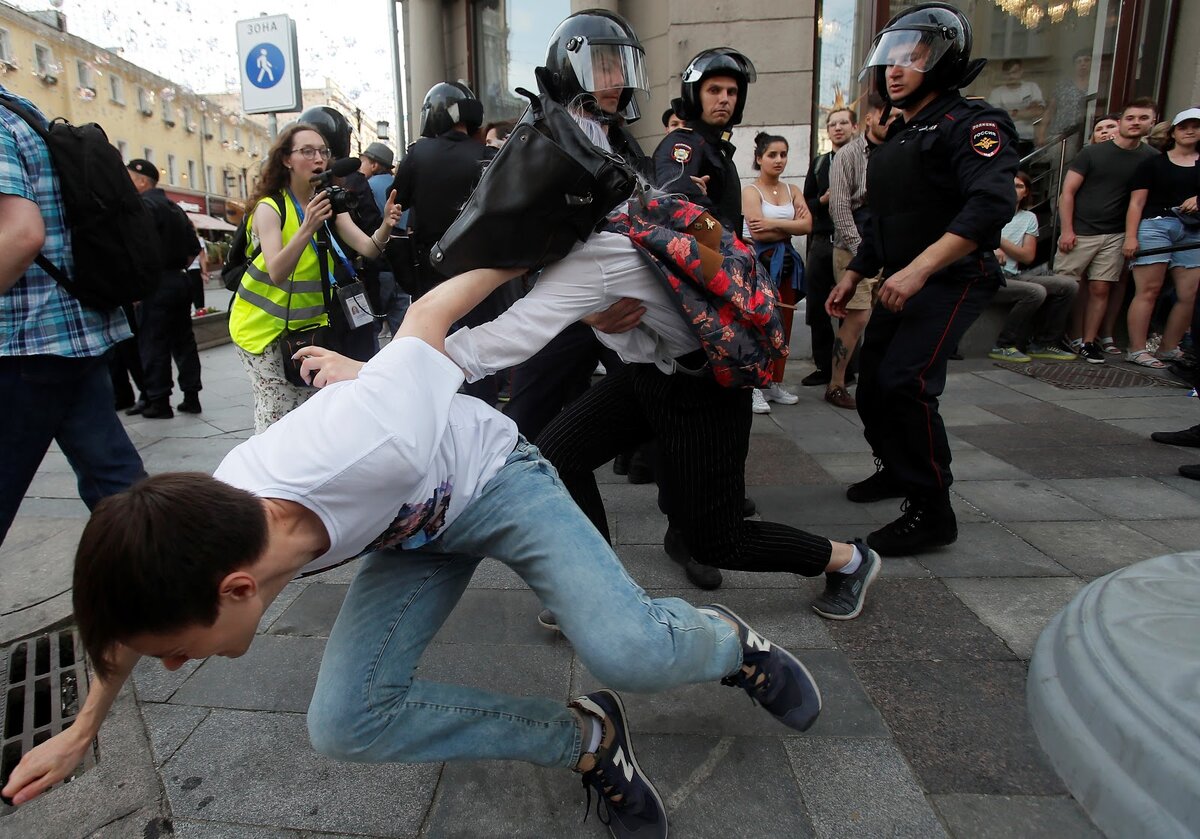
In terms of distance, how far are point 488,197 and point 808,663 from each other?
162 cm

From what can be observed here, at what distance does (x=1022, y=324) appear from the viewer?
714 cm

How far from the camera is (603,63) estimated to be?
214 centimetres

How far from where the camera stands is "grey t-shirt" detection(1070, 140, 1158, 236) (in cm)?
646

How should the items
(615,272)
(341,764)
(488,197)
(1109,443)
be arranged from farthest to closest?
(1109,443), (341,764), (615,272), (488,197)

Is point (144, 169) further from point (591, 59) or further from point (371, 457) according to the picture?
point (371, 457)

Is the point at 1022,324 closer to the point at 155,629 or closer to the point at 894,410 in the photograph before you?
the point at 894,410

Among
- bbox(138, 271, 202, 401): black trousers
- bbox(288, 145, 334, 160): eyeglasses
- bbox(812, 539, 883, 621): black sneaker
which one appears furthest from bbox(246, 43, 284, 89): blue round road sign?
bbox(812, 539, 883, 621): black sneaker

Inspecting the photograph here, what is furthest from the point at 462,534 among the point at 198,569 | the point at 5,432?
the point at 5,432

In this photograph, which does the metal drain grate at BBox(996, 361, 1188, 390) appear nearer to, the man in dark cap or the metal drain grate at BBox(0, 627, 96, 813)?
the metal drain grate at BBox(0, 627, 96, 813)

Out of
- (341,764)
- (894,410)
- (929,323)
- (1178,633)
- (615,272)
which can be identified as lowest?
(341,764)

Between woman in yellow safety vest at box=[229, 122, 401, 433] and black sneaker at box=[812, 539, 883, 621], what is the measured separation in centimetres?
232

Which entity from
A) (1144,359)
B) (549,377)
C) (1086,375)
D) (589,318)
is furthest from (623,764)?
(1144,359)

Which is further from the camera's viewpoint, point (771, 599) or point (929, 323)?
point (929, 323)

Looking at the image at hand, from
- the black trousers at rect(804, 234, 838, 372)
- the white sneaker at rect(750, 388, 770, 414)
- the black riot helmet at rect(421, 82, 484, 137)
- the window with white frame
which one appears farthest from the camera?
the window with white frame
